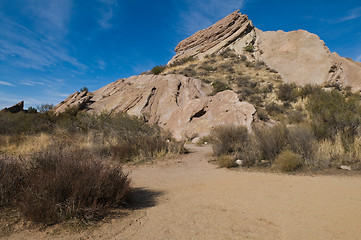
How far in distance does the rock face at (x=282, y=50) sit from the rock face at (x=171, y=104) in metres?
12.9

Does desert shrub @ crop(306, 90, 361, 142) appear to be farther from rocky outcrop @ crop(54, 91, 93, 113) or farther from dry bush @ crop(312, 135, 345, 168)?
rocky outcrop @ crop(54, 91, 93, 113)

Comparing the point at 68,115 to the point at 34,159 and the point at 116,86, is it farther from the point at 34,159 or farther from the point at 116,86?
the point at 34,159

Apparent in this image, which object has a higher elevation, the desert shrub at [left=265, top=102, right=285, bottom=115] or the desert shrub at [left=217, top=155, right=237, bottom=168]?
the desert shrub at [left=265, top=102, right=285, bottom=115]

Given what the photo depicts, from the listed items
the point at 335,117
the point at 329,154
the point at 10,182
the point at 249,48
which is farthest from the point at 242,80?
the point at 10,182

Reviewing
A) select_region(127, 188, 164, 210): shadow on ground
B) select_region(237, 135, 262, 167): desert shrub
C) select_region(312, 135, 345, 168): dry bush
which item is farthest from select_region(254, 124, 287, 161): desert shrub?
select_region(127, 188, 164, 210): shadow on ground

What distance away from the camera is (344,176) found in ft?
16.5

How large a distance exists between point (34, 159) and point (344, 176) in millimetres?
7319

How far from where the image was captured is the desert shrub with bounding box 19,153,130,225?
103 inches

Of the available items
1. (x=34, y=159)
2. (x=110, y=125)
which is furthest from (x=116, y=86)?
(x=34, y=159)

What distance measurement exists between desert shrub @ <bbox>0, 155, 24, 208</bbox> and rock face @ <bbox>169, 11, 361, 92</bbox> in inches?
989

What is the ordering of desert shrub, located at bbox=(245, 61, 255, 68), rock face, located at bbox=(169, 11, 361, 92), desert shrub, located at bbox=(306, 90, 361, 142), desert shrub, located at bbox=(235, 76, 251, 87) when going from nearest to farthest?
desert shrub, located at bbox=(306, 90, 361, 142) → rock face, located at bbox=(169, 11, 361, 92) → desert shrub, located at bbox=(235, 76, 251, 87) → desert shrub, located at bbox=(245, 61, 255, 68)

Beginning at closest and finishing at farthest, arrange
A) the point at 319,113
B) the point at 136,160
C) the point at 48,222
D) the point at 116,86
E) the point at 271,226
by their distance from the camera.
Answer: the point at 48,222, the point at 271,226, the point at 319,113, the point at 136,160, the point at 116,86

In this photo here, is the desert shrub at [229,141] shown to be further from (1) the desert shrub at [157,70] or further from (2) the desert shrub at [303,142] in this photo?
(1) the desert shrub at [157,70]

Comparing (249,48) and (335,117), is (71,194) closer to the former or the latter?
(335,117)
